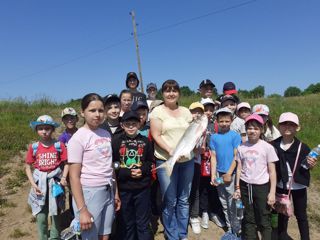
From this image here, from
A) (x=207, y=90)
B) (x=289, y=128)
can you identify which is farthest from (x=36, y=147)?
(x=289, y=128)

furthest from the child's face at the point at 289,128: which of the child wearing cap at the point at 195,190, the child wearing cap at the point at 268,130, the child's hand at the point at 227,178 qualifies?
the child wearing cap at the point at 195,190

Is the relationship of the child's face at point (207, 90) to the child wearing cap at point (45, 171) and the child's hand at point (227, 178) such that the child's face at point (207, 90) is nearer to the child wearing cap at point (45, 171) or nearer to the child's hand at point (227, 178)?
the child's hand at point (227, 178)

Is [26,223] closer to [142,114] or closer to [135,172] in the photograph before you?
[135,172]

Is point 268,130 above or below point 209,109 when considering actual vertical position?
below

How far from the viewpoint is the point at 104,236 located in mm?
3613

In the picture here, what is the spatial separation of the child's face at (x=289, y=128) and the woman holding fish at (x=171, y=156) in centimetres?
146

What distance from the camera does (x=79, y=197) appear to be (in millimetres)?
3193

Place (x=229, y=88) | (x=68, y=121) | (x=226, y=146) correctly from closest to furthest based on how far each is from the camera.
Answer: (x=226, y=146) < (x=68, y=121) < (x=229, y=88)

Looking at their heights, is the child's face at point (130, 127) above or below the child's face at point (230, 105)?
below

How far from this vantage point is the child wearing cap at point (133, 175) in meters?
3.97

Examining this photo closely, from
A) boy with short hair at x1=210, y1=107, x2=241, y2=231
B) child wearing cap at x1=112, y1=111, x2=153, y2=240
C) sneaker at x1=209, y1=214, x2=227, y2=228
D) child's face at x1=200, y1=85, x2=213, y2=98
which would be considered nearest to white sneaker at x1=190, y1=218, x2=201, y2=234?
sneaker at x1=209, y1=214, x2=227, y2=228

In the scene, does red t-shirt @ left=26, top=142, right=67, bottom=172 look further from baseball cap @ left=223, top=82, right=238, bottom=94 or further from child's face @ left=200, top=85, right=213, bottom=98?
baseball cap @ left=223, top=82, right=238, bottom=94

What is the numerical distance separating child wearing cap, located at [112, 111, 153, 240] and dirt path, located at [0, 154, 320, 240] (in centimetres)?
111

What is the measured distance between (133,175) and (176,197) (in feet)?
3.18
